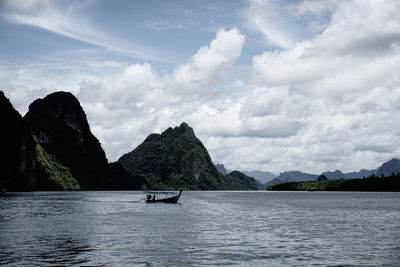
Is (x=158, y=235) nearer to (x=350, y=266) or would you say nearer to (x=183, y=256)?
(x=183, y=256)

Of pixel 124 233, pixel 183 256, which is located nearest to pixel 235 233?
pixel 124 233

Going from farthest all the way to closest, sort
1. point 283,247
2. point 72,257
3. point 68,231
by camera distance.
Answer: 1. point 68,231
2. point 283,247
3. point 72,257

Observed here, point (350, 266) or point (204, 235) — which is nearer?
point (350, 266)

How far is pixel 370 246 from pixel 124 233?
80.9 feet

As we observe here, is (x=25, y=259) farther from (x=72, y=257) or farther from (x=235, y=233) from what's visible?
(x=235, y=233)

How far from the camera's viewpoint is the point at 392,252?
106 feet

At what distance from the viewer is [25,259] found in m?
27.9

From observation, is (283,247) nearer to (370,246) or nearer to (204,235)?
(370,246)

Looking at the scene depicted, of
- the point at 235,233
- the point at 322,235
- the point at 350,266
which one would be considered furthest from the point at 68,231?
the point at 350,266

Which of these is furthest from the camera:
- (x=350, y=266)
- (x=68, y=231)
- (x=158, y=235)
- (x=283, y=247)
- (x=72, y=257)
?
(x=68, y=231)

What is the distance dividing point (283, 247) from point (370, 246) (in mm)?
7962

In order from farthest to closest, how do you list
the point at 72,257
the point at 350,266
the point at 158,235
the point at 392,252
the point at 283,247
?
the point at 158,235, the point at 283,247, the point at 392,252, the point at 72,257, the point at 350,266

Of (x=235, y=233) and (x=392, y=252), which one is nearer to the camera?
(x=392, y=252)

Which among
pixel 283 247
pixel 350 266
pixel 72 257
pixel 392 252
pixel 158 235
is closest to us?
pixel 350 266
